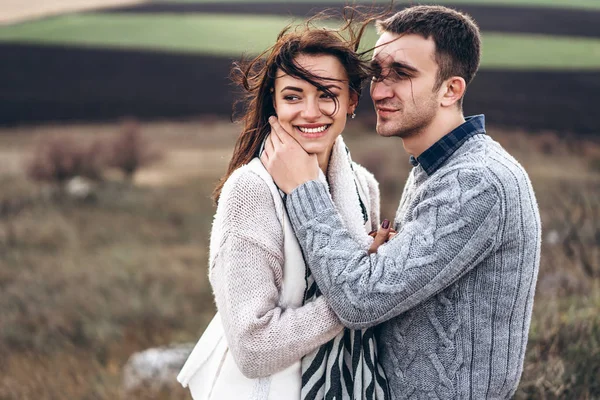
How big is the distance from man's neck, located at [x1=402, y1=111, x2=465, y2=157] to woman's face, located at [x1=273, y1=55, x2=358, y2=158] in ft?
1.08

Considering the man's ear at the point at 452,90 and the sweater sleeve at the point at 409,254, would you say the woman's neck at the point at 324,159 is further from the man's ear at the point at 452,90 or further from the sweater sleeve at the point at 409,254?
the man's ear at the point at 452,90

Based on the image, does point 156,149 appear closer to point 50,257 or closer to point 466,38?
point 50,257

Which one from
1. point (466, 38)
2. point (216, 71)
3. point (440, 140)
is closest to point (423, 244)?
point (440, 140)

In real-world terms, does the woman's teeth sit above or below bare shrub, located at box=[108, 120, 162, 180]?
above

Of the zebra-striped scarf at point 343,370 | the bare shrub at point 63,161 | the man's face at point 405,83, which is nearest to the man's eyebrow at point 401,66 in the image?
the man's face at point 405,83

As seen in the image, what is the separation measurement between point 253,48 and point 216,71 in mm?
17014

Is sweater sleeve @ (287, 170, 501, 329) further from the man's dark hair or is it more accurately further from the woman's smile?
the man's dark hair

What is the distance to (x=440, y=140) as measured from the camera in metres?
2.46

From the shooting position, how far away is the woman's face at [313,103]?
2318 mm

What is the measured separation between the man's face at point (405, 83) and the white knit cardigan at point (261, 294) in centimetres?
38

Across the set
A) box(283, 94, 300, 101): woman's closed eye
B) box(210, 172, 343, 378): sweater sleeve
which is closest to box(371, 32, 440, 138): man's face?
box(283, 94, 300, 101): woman's closed eye

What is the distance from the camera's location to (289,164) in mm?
2314

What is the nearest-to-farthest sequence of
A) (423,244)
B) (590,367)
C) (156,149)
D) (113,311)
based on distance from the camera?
1. (423,244)
2. (590,367)
3. (113,311)
4. (156,149)

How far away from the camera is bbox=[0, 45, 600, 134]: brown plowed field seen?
564 inches
